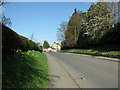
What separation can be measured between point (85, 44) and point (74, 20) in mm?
14002

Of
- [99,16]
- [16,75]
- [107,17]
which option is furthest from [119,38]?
[16,75]

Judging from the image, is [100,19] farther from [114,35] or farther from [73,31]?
[73,31]

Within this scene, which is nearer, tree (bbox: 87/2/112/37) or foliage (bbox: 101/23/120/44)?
foliage (bbox: 101/23/120/44)

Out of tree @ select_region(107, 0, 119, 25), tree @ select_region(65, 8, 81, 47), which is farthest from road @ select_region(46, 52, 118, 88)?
tree @ select_region(65, 8, 81, 47)

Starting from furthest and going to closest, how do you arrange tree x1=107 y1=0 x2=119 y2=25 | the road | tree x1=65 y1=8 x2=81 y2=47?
tree x1=65 y1=8 x2=81 y2=47 → tree x1=107 y1=0 x2=119 y2=25 → the road

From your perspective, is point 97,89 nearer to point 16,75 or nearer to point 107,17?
point 16,75

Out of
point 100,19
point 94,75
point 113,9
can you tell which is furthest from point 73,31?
point 94,75

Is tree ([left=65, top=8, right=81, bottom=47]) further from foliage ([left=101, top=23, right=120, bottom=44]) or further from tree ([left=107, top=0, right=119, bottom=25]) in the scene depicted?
foliage ([left=101, top=23, right=120, bottom=44])

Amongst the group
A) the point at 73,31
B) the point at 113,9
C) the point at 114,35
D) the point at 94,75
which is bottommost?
the point at 94,75

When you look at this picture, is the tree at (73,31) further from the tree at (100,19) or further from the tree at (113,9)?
the tree at (113,9)

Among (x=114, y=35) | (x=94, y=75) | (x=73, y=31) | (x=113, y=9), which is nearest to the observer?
(x=94, y=75)

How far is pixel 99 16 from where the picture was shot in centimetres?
2600

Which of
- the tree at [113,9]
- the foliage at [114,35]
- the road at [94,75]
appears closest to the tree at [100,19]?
the tree at [113,9]

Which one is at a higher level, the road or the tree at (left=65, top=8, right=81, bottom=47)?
the tree at (left=65, top=8, right=81, bottom=47)
